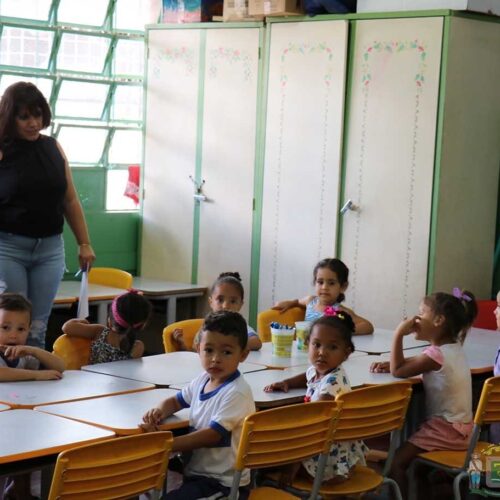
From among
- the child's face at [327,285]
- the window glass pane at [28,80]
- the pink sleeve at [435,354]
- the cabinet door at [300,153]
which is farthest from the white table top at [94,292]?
the pink sleeve at [435,354]

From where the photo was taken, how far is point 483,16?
6.46 m

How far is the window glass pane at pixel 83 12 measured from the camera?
742 centimetres

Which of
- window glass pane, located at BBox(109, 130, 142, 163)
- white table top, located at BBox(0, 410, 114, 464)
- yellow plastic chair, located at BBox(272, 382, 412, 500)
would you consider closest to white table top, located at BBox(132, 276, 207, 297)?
window glass pane, located at BBox(109, 130, 142, 163)

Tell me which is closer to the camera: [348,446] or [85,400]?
[85,400]

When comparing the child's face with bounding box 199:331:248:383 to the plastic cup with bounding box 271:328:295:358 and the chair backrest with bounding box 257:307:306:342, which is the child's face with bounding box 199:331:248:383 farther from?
the chair backrest with bounding box 257:307:306:342

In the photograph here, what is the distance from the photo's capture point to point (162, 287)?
24.2ft

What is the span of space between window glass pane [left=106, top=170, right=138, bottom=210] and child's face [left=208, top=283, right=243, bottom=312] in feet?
10.3

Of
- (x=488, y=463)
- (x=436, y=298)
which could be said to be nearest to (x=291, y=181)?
(x=436, y=298)

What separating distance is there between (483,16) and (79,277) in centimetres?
326

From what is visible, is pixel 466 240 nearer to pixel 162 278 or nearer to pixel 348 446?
pixel 162 278

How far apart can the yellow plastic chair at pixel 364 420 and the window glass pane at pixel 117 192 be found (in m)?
4.43

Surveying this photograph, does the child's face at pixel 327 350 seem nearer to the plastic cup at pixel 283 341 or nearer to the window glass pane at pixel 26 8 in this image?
the plastic cup at pixel 283 341

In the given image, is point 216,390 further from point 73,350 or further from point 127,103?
point 127,103

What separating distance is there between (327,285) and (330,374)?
5.38 ft
